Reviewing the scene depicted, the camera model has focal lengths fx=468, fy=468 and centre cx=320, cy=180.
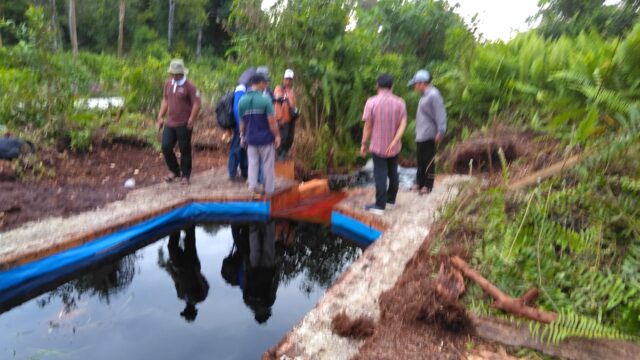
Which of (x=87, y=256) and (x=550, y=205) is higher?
(x=550, y=205)

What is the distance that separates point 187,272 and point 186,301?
0.61 m

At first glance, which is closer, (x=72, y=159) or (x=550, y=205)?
(x=550, y=205)

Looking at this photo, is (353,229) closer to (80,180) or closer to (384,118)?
(384,118)

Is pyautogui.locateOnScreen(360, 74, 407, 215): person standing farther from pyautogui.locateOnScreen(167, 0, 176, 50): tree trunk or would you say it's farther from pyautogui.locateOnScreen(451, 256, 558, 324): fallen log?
pyautogui.locateOnScreen(167, 0, 176, 50): tree trunk

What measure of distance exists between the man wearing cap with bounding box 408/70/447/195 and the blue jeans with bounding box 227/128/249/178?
2.41 metres

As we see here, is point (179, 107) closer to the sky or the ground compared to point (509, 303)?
closer to the sky

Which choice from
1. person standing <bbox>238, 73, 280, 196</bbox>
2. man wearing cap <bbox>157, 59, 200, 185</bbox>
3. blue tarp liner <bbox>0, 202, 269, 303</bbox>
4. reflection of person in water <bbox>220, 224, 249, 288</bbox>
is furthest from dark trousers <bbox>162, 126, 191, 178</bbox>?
reflection of person in water <bbox>220, 224, 249, 288</bbox>

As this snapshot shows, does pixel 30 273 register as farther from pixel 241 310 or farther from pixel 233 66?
pixel 233 66

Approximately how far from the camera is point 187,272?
466 centimetres

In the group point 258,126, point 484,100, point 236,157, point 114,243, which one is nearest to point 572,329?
point 258,126

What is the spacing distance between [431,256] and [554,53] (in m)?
5.73

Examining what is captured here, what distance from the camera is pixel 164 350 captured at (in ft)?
11.0

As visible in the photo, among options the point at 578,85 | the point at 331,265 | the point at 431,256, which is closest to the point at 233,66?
the point at 331,265

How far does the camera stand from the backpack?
6.00 m
